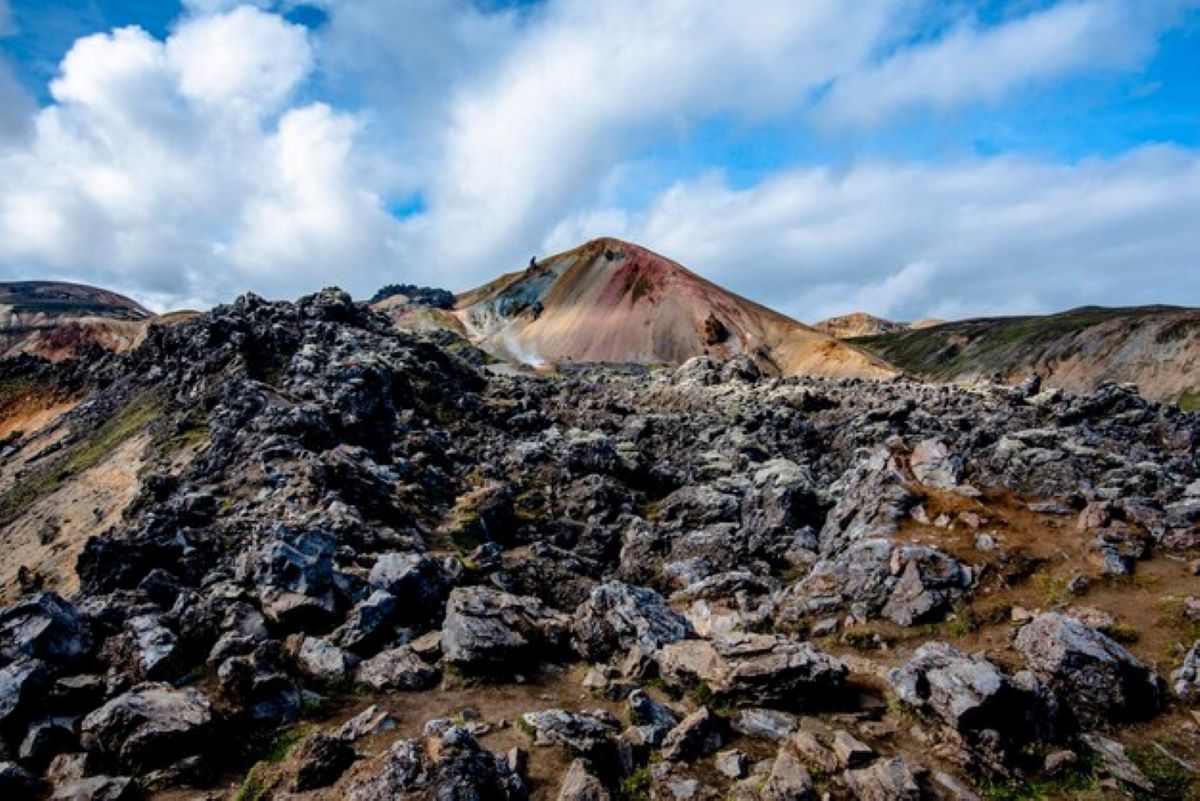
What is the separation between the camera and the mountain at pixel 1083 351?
321 ft

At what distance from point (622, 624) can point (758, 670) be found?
3.96 metres

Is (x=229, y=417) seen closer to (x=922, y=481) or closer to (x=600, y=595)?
(x=600, y=595)

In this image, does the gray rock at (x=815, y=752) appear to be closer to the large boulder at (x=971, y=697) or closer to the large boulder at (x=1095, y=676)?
the large boulder at (x=971, y=697)

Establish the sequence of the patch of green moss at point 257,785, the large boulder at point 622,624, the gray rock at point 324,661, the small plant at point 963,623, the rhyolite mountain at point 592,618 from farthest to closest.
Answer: the small plant at point 963,623 → the large boulder at point 622,624 → the gray rock at point 324,661 → the rhyolite mountain at point 592,618 → the patch of green moss at point 257,785

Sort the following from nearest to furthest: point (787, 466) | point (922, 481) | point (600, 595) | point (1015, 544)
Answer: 1. point (600, 595)
2. point (1015, 544)
3. point (922, 481)
4. point (787, 466)

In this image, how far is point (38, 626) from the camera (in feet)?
51.1

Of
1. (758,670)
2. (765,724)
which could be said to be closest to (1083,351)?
(758,670)

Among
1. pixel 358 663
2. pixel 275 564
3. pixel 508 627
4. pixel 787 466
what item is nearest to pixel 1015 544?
pixel 787 466

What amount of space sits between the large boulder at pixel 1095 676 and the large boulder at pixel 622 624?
791 centimetres

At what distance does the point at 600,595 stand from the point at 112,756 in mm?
10714

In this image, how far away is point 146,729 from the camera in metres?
13.2

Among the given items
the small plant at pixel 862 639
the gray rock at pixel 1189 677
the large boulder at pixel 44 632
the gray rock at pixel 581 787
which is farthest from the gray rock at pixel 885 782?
the large boulder at pixel 44 632

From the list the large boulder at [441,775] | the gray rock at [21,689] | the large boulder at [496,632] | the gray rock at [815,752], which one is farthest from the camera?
the large boulder at [496,632]

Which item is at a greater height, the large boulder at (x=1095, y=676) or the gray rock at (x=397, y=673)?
the gray rock at (x=397, y=673)
